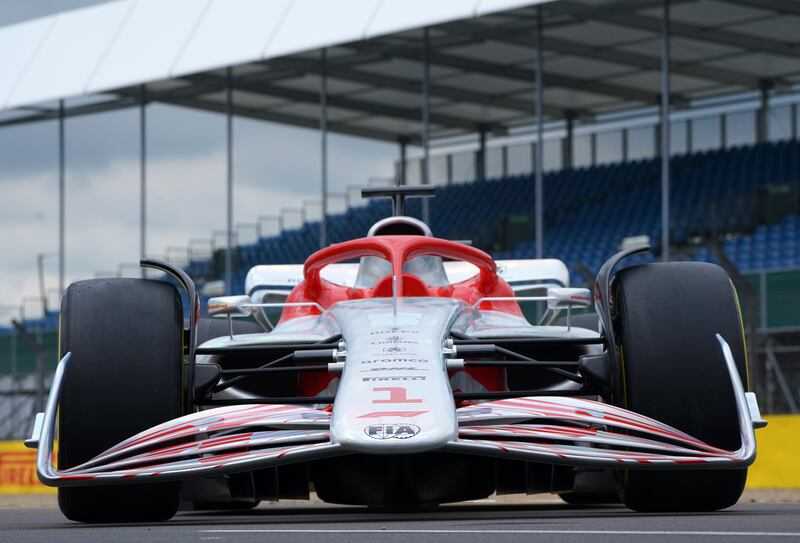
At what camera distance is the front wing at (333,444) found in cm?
655

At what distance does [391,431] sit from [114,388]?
169 centimetres

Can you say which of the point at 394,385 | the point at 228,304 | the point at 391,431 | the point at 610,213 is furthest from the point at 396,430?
the point at 610,213

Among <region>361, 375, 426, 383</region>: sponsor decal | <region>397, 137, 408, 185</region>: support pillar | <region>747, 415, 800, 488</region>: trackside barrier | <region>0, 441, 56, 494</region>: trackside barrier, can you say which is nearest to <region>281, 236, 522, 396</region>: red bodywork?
<region>361, 375, 426, 383</region>: sponsor decal


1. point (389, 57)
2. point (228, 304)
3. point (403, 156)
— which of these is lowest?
point (228, 304)

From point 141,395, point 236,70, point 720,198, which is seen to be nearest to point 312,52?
point 236,70

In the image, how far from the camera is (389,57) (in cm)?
2717

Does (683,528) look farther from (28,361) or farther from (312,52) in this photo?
(28,361)

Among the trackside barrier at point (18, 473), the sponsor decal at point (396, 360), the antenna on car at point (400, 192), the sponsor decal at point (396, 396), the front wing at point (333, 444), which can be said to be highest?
the antenna on car at point (400, 192)

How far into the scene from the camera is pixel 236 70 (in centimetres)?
2816

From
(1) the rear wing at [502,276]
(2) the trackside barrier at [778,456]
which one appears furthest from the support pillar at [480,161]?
(1) the rear wing at [502,276]

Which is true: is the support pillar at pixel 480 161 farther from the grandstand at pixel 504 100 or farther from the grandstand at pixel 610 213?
the grandstand at pixel 610 213

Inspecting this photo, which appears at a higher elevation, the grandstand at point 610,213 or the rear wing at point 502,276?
the grandstand at point 610,213

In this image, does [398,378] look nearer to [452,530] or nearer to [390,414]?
[390,414]

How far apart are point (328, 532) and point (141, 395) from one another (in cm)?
156
